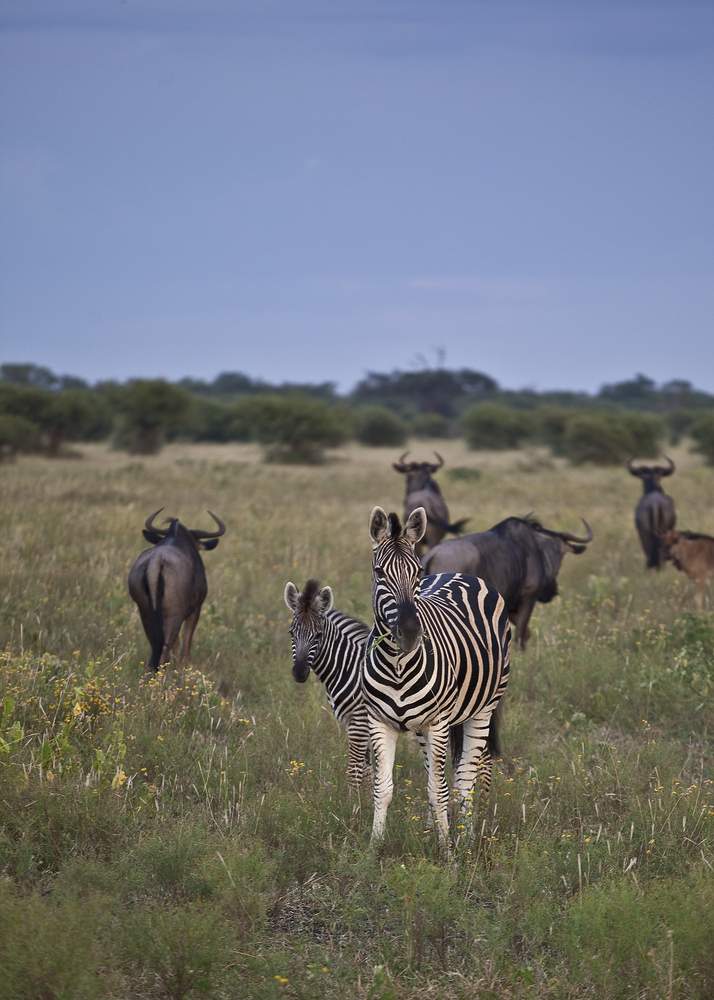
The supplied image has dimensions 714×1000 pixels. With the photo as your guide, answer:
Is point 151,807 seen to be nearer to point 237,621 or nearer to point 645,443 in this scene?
point 237,621

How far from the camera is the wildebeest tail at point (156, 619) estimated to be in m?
6.70

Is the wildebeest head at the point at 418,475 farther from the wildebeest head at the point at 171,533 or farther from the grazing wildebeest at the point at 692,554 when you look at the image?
the wildebeest head at the point at 171,533

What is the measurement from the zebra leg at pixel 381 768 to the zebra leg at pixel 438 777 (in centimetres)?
19

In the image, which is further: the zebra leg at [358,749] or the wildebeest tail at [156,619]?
the wildebeest tail at [156,619]

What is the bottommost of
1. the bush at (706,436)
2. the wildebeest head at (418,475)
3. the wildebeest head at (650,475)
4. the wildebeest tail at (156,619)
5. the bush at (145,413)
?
the wildebeest tail at (156,619)

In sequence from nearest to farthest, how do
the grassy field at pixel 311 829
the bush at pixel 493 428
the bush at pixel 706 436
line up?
the grassy field at pixel 311 829 → the bush at pixel 706 436 → the bush at pixel 493 428

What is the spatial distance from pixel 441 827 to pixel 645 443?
1752 inches

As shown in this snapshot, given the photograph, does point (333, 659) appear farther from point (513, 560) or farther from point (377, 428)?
point (377, 428)

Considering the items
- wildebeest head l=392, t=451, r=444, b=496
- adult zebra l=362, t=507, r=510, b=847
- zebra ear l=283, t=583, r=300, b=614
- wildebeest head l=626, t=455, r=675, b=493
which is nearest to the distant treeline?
wildebeest head l=392, t=451, r=444, b=496

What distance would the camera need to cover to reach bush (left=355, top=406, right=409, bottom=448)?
180 ft

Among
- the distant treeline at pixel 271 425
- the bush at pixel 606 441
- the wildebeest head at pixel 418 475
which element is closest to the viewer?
the wildebeest head at pixel 418 475

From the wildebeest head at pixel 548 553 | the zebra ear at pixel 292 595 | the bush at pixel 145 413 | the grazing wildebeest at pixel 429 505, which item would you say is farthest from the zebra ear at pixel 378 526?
the bush at pixel 145 413

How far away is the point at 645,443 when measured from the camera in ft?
151

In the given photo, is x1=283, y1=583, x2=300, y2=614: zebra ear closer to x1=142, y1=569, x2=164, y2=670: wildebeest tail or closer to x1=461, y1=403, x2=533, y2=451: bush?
x1=142, y1=569, x2=164, y2=670: wildebeest tail
